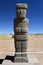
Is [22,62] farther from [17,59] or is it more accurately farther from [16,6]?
[16,6]

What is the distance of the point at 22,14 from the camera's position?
8.22 m

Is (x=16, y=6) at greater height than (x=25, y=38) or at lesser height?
greater

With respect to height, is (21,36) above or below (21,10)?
below

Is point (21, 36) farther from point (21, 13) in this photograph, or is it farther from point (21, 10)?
point (21, 10)

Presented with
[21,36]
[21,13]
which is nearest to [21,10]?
[21,13]

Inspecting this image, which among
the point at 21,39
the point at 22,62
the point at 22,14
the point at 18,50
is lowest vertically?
the point at 22,62

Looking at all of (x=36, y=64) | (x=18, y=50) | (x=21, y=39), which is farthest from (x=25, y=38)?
(x=36, y=64)

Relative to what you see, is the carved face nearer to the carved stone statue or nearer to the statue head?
the statue head

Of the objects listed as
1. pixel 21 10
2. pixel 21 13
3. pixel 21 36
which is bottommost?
pixel 21 36

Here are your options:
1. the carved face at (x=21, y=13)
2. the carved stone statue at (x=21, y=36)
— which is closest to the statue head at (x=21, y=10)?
the carved face at (x=21, y=13)

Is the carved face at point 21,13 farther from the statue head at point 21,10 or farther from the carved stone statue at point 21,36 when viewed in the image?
the carved stone statue at point 21,36

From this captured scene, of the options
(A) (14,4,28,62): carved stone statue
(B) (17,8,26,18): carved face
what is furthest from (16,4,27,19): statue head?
(A) (14,4,28,62): carved stone statue

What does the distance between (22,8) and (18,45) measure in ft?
6.23

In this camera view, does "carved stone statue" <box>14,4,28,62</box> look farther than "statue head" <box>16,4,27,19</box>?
Yes
